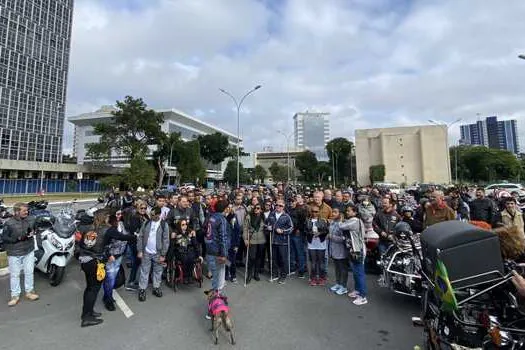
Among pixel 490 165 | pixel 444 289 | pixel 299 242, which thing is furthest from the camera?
pixel 490 165

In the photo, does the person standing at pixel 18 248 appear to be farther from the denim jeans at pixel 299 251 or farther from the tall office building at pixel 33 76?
the tall office building at pixel 33 76

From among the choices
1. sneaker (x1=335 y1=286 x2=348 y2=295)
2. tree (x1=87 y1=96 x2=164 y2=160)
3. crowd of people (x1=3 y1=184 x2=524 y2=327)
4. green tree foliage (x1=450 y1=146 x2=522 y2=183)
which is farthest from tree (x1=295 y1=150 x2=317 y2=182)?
sneaker (x1=335 y1=286 x2=348 y2=295)

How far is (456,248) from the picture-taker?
3000mm

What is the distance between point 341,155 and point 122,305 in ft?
253

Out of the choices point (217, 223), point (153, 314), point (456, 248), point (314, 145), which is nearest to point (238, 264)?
point (217, 223)

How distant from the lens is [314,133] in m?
114

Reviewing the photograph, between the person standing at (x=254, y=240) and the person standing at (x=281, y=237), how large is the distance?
22cm

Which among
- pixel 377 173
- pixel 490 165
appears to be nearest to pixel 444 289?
pixel 377 173

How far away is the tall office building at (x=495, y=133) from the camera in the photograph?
405ft

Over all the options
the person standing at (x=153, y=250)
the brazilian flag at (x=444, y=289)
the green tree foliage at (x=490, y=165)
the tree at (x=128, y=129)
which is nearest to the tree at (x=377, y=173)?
the green tree foliage at (x=490, y=165)

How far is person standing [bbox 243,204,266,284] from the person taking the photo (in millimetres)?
6703

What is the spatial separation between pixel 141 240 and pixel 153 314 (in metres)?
1.37

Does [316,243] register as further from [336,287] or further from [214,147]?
[214,147]

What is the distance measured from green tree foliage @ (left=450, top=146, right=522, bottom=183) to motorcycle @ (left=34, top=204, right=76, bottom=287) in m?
69.9
